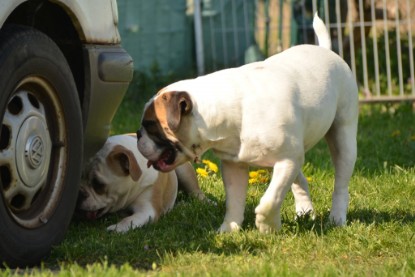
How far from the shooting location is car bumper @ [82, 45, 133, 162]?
5.00 metres

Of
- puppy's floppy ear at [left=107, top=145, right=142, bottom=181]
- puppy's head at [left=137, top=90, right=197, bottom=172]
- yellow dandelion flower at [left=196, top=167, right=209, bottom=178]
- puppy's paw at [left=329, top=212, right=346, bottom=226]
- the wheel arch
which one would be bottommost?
yellow dandelion flower at [left=196, top=167, right=209, bottom=178]

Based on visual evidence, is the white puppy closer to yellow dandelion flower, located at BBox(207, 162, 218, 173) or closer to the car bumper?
the car bumper

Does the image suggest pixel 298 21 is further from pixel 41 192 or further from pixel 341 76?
pixel 41 192

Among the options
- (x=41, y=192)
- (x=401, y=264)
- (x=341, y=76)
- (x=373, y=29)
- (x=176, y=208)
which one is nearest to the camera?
(x=401, y=264)

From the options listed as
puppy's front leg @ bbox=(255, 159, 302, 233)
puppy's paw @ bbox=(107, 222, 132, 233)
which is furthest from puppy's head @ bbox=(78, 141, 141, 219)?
puppy's front leg @ bbox=(255, 159, 302, 233)

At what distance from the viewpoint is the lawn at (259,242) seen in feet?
14.1

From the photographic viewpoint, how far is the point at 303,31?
1198cm

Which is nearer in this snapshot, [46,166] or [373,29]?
[46,166]

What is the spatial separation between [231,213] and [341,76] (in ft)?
3.32

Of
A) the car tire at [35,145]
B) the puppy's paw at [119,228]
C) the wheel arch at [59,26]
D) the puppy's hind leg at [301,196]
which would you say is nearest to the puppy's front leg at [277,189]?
the puppy's hind leg at [301,196]

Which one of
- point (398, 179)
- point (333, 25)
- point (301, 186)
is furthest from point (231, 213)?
point (333, 25)

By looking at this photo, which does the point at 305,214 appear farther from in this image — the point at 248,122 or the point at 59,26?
the point at 59,26

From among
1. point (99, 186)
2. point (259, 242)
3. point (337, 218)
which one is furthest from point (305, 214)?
point (99, 186)

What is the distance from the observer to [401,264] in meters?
4.37
